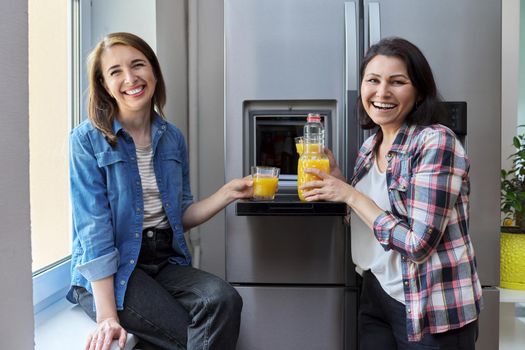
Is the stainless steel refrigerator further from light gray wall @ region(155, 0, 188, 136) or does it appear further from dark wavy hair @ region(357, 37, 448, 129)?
Result: light gray wall @ region(155, 0, 188, 136)

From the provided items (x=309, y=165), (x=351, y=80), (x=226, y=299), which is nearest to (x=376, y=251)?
(x=309, y=165)

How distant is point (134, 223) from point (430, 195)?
778 millimetres

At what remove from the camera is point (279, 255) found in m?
1.60

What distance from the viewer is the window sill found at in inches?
46.3

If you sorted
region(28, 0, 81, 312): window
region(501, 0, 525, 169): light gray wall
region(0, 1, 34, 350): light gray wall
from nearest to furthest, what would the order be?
1. region(0, 1, 34, 350): light gray wall
2. region(28, 0, 81, 312): window
3. region(501, 0, 525, 169): light gray wall

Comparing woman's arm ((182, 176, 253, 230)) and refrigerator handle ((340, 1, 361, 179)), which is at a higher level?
refrigerator handle ((340, 1, 361, 179))

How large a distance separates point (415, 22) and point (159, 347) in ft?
4.09

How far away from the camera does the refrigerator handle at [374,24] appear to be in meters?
1.49

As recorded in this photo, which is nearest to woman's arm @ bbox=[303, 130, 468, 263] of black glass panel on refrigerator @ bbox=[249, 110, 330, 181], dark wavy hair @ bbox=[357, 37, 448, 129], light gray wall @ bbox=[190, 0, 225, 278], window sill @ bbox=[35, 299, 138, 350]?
dark wavy hair @ bbox=[357, 37, 448, 129]

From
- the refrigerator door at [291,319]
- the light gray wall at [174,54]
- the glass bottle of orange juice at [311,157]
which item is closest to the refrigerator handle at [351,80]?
the glass bottle of orange juice at [311,157]

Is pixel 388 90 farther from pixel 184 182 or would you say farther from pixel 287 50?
pixel 184 182

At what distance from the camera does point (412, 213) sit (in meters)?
1.14

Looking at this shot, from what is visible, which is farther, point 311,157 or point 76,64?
point 76,64

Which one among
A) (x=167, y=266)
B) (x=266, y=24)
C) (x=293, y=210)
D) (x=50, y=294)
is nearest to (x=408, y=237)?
(x=293, y=210)
